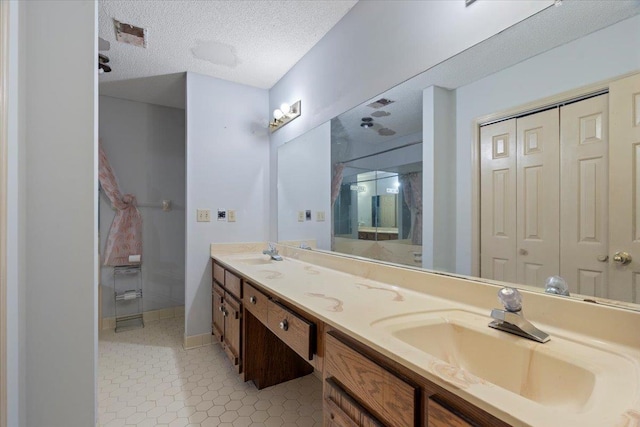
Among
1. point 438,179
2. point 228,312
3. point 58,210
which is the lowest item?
point 228,312

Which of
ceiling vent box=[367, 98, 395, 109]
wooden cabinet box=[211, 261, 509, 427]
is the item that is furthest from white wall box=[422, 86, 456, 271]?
wooden cabinet box=[211, 261, 509, 427]

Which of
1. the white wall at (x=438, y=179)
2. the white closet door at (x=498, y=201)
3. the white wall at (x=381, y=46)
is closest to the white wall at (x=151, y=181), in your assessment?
the white wall at (x=381, y=46)

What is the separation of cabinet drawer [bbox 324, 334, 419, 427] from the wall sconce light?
190 cm

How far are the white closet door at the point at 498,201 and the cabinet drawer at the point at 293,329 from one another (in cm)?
67

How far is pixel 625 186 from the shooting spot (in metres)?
0.78

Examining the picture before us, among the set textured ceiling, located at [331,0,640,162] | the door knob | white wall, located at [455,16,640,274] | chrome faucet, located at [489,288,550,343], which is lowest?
chrome faucet, located at [489,288,550,343]

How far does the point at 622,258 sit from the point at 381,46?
134 centimetres

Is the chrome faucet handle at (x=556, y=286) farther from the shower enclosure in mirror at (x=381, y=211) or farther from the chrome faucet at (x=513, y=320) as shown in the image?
the shower enclosure in mirror at (x=381, y=211)

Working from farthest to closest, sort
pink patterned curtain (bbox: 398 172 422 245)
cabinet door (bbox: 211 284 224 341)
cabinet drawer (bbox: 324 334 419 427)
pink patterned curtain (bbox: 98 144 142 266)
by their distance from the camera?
1. pink patterned curtain (bbox: 98 144 142 266)
2. cabinet door (bbox: 211 284 224 341)
3. pink patterned curtain (bbox: 398 172 422 245)
4. cabinet drawer (bbox: 324 334 419 427)

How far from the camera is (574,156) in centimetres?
85

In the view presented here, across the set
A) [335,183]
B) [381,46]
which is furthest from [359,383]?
[381,46]

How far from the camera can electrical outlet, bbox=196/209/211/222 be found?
260 centimetres

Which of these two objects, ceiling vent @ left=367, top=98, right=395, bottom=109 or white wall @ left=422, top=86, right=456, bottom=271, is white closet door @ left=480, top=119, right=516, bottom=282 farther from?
ceiling vent @ left=367, top=98, right=395, bottom=109

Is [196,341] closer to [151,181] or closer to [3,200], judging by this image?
[151,181]
